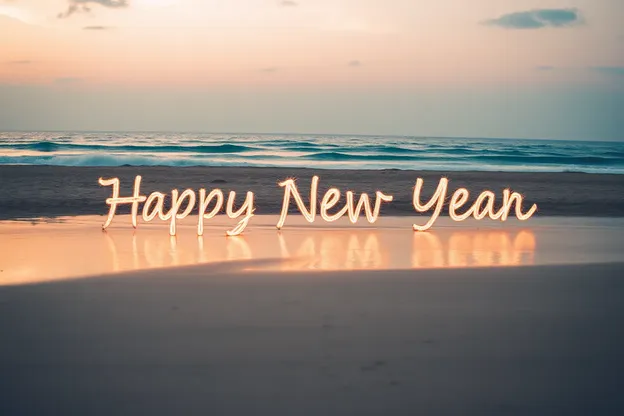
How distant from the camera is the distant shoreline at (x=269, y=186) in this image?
15.5 meters

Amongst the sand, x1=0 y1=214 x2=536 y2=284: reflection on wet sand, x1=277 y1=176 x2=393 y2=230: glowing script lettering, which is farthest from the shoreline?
the sand

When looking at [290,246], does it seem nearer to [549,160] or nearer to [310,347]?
[310,347]

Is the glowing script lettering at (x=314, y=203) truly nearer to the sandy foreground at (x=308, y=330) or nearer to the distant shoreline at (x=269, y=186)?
the sandy foreground at (x=308, y=330)

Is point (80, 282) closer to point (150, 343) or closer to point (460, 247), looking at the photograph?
point (150, 343)

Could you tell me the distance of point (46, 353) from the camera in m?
5.01

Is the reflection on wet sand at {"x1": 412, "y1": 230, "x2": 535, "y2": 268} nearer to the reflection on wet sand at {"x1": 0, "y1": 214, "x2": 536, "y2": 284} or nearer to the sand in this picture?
the reflection on wet sand at {"x1": 0, "y1": 214, "x2": 536, "y2": 284}

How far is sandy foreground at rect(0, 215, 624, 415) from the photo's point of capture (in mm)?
4352

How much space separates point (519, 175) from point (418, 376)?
80.5ft

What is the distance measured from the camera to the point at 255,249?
984 centimetres

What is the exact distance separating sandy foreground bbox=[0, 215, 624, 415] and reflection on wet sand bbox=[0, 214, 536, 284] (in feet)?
0.19

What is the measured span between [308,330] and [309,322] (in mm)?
232

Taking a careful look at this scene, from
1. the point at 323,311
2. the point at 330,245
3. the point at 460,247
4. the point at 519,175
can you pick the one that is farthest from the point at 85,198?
the point at 519,175

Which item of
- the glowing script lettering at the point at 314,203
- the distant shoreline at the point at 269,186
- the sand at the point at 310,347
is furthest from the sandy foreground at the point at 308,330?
the distant shoreline at the point at 269,186

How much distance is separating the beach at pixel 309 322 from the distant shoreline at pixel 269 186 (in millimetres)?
3899
